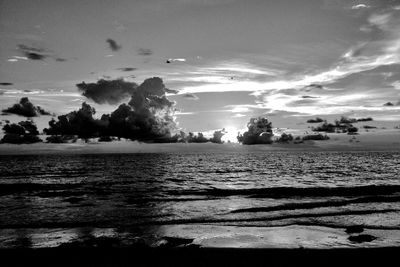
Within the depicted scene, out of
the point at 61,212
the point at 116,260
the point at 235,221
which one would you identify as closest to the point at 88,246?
the point at 116,260

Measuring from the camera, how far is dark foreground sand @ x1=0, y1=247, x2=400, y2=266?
1516cm

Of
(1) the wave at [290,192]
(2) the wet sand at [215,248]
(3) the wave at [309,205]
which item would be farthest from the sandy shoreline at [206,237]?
(1) the wave at [290,192]

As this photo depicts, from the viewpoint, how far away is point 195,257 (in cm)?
1603

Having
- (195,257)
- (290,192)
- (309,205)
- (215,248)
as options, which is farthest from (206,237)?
(290,192)

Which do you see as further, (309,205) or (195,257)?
(309,205)

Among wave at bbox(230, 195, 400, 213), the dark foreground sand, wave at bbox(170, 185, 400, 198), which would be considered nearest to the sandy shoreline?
the dark foreground sand

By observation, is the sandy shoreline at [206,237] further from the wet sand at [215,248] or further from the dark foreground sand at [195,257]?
the dark foreground sand at [195,257]

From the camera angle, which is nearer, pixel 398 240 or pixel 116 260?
pixel 116 260

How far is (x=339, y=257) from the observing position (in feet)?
51.4

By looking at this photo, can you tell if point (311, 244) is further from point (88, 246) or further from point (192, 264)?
point (88, 246)

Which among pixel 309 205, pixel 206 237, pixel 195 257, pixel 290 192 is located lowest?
pixel 290 192

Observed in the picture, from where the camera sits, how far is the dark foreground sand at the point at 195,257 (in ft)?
49.8

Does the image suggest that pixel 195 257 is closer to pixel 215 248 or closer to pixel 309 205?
pixel 215 248

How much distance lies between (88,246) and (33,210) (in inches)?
695
